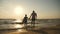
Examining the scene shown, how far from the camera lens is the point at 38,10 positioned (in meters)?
28.8

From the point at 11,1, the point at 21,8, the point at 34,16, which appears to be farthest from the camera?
the point at 21,8

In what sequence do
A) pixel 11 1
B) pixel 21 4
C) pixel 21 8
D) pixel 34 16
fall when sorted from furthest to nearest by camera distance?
pixel 21 8, pixel 21 4, pixel 11 1, pixel 34 16

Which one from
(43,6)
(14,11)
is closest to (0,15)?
(14,11)

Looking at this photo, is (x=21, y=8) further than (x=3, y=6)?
Yes

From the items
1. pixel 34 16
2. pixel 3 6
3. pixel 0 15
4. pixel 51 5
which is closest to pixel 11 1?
pixel 3 6

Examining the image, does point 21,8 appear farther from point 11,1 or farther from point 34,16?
point 34,16

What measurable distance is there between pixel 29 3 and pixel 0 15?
6.70m

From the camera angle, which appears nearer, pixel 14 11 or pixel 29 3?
pixel 29 3

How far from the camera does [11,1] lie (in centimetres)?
2628

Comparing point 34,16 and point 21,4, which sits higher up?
point 21,4

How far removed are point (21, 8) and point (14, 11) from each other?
1.84 m

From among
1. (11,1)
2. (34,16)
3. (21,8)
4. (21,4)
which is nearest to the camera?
(34,16)

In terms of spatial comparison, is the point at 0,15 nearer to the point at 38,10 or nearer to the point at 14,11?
the point at 14,11

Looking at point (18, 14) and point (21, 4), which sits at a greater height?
point (21, 4)
